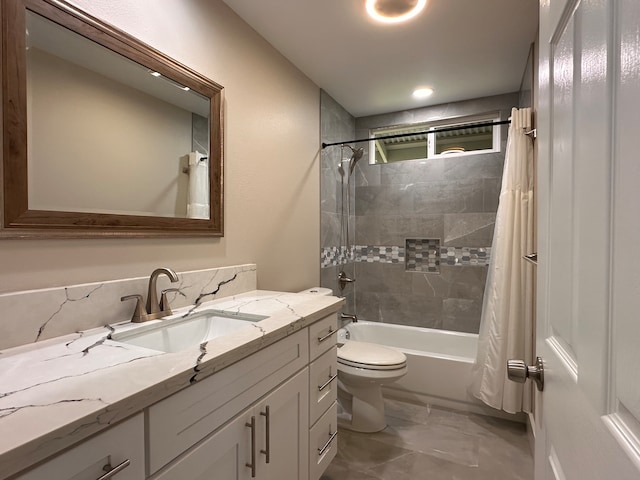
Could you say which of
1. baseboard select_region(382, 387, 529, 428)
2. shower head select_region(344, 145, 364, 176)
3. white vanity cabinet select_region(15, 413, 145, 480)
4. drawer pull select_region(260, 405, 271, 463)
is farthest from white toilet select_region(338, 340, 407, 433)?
shower head select_region(344, 145, 364, 176)

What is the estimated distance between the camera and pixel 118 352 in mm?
908

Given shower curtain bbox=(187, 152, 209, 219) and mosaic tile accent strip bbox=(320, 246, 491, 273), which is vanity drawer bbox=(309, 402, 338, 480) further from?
mosaic tile accent strip bbox=(320, 246, 491, 273)

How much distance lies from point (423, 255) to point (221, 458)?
257 centimetres

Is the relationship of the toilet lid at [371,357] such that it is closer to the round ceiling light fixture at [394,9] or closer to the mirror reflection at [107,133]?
the mirror reflection at [107,133]

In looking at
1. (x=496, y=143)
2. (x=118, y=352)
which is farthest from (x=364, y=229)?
(x=118, y=352)

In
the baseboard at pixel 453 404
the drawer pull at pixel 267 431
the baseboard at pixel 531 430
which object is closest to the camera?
the drawer pull at pixel 267 431

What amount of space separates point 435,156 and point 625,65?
2.82 meters

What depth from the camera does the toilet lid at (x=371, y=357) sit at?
6.73ft

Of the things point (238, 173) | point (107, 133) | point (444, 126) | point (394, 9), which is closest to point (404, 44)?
point (394, 9)

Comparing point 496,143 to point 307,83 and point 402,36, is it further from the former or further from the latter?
point 307,83

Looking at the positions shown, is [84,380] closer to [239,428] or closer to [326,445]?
[239,428]

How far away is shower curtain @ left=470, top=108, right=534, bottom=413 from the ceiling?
49 cm

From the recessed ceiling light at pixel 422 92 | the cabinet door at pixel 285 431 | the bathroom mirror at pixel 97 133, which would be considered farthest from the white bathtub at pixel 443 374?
the recessed ceiling light at pixel 422 92

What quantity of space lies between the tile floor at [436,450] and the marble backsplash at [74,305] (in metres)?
1.23
